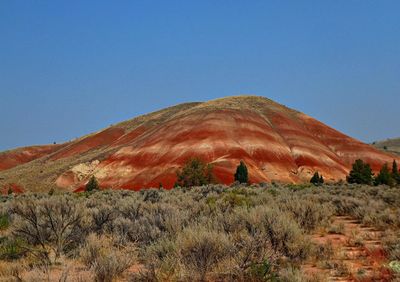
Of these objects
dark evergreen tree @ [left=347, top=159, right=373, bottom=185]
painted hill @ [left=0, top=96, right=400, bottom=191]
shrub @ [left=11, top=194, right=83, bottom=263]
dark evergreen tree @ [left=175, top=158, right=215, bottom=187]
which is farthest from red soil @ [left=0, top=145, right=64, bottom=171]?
shrub @ [left=11, top=194, right=83, bottom=263]

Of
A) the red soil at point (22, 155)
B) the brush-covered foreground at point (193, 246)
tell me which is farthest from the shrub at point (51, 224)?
the red soil at point (22, 155)

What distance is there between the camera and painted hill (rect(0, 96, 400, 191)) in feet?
252

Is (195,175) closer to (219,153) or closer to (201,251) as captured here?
(219,153)

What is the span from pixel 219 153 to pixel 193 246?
72.3 m

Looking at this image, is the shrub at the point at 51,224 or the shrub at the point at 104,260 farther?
the shrub at the point at 51,224

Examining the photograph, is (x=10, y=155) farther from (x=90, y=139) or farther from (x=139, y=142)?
(x=139, y=142)

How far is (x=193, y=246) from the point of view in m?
7.96

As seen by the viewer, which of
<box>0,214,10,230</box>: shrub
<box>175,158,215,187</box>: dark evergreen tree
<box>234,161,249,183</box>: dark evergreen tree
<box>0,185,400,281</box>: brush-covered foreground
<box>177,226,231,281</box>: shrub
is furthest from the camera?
<box>234,161,249,183</box>: dark evergreen tree

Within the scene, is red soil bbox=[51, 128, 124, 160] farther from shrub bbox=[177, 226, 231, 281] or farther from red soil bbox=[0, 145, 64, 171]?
shrub bbox=[177, 226, 231, 281]

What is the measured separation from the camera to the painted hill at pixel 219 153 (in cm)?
7669

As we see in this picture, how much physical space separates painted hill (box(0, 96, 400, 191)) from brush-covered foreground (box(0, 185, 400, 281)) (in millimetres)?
52207

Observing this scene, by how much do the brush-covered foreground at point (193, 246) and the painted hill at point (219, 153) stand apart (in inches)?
2055

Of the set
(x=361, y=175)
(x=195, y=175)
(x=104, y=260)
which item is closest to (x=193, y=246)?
(x=104, y=260)

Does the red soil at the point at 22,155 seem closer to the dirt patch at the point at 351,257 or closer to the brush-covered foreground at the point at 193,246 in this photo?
the brush-covered foreground at the point at 193,246
